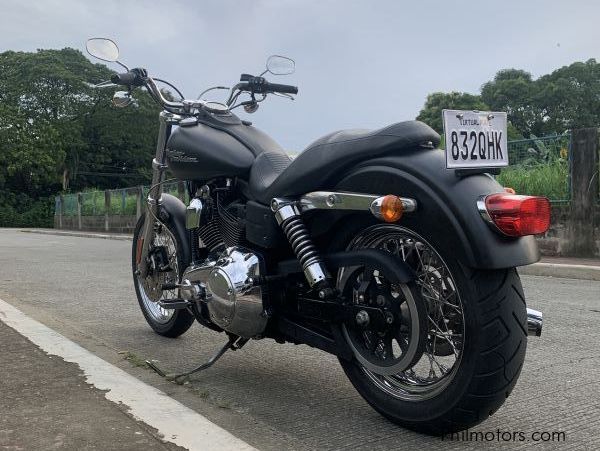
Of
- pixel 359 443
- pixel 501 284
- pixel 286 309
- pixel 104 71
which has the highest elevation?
pixel 104 71

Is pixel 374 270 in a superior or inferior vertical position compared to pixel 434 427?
superior

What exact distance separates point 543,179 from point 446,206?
9.26 m

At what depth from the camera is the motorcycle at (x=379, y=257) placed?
2336 millimetres

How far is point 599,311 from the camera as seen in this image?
5.38m

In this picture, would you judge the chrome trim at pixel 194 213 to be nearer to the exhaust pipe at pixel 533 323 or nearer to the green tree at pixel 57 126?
the exhaust pipe at pixel 533 323

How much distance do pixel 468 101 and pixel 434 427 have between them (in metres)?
42.3

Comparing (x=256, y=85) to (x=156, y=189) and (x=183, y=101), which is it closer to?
(x=183, y=101)

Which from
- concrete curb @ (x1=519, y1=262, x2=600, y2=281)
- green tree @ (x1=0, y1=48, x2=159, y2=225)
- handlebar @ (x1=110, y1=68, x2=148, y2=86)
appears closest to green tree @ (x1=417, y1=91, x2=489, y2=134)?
green tree @ (x1=0, y1=48, x2=159, y2=225)

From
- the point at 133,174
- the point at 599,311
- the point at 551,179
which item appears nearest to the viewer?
the point at 599,311

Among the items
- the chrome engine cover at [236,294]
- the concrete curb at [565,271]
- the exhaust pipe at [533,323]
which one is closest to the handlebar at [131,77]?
the chrome engine cover at [236,294]

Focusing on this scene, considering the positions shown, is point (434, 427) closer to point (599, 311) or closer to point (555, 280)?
point (599, 311)

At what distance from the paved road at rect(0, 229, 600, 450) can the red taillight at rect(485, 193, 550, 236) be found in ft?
2.75

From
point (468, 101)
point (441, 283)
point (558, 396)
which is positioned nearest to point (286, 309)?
point (441, 283)

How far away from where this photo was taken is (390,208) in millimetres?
2453
